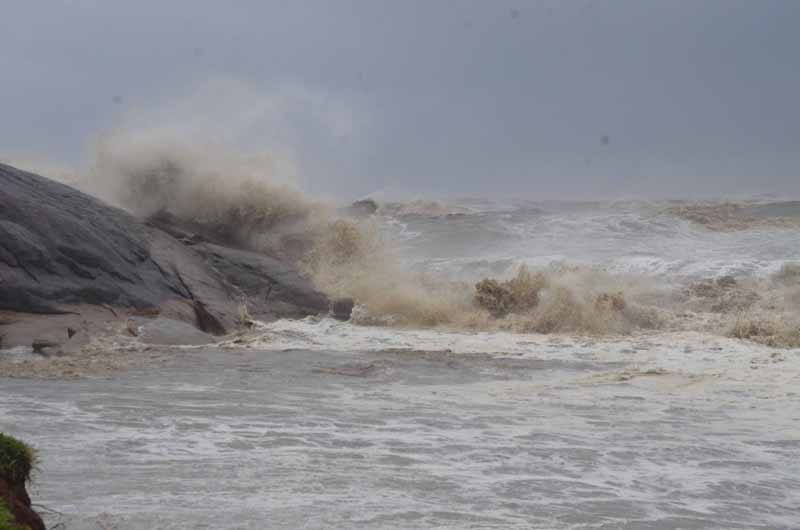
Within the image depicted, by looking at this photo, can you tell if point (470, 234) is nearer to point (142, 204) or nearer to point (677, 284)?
point (677, 284)

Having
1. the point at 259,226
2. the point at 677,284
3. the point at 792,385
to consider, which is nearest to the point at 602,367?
the point at 792,385

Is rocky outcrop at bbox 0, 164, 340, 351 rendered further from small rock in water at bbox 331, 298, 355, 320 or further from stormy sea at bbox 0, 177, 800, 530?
stormy sea at bbox 0, 177, 800, 530

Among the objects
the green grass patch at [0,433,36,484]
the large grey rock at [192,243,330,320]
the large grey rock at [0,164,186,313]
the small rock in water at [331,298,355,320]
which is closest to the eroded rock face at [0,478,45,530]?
the green grass patch at [0,433,36,484]

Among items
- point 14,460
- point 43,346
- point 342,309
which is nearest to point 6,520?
point 14,460

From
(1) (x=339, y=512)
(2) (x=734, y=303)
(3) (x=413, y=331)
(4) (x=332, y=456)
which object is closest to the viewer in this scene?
(1) (x=339, y=512)

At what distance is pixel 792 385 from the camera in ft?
28.3

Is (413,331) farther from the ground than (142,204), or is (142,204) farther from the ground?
(142,204)

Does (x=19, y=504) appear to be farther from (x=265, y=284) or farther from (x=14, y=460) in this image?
(x=265, y=284)

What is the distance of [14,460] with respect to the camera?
122 inches

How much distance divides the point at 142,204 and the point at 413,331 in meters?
6.31

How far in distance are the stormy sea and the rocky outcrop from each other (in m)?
0.76

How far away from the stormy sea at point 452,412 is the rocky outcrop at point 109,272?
0.76m

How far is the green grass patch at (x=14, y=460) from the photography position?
10.1 ft

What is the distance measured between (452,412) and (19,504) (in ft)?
15.4
